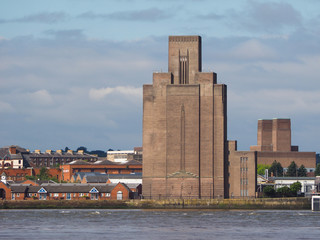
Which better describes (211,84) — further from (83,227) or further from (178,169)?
(83,227)

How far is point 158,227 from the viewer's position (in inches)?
4761

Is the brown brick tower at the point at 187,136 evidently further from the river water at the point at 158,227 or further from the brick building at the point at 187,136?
the river water at the point at 158,227

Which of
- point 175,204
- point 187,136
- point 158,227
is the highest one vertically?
point 187,136

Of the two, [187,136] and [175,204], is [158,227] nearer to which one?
[175,204]

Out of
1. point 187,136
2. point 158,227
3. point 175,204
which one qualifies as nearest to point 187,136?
point 187,136

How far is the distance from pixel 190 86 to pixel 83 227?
268 feet

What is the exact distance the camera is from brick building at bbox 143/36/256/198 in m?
197

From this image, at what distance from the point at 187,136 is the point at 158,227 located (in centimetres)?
7749

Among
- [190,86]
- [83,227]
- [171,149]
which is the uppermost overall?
[190,86]

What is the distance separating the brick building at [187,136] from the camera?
197 meters

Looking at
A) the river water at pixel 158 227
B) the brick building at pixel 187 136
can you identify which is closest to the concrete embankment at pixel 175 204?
the brick building at pixel 187 136

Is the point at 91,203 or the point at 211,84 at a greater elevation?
the point at 211,84

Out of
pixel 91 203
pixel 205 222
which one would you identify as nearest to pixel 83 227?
pixel 205 222

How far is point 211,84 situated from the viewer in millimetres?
197500
